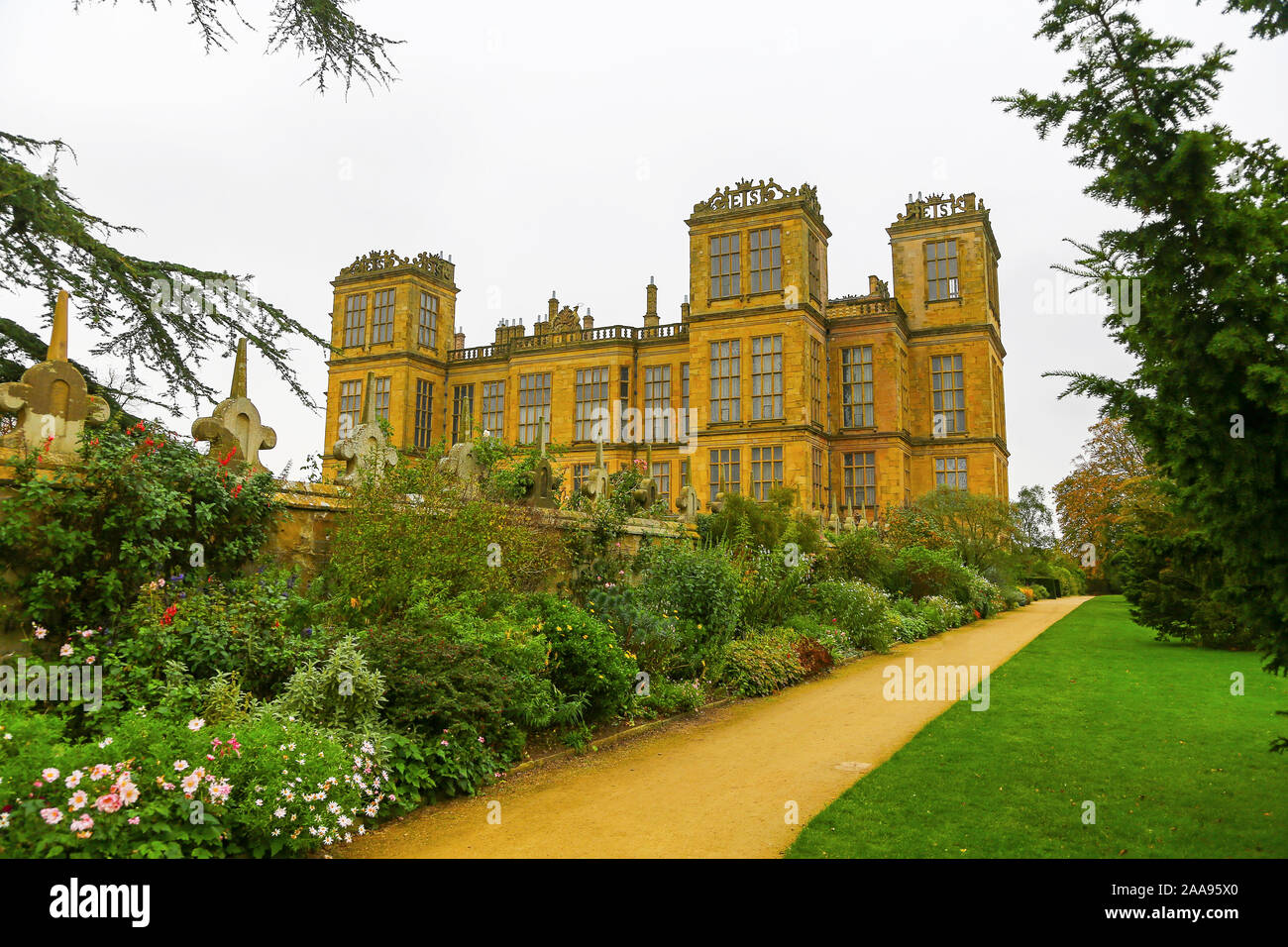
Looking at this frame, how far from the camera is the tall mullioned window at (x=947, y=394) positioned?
29656 mm

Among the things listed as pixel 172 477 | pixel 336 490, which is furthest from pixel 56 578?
pixel 336 490

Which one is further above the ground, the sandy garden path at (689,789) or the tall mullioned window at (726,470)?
the tall mullioned window at (726,470)

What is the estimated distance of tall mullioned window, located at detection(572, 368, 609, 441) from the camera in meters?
31.4

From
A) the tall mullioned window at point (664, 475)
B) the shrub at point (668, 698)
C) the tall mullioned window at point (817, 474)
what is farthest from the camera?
the tall mullioned window at point (664, 475)

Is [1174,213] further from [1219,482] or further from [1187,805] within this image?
[1187,805]

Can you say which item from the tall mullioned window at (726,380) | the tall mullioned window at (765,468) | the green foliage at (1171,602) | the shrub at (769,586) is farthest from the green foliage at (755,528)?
the tall mullioned window at (726,380)

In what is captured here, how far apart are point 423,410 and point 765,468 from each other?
15666 millimetres

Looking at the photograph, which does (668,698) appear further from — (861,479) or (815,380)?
(861,479)

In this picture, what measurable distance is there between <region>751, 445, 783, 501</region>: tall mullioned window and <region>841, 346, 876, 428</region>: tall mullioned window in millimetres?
3859

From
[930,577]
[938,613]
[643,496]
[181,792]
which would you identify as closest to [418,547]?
[181,792]

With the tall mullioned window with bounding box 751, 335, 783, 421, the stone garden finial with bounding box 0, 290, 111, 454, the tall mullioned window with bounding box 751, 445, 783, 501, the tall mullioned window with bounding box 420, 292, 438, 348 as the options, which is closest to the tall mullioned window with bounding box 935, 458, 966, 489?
the tall mullioned window with bounding box 751, 445, 783, 501

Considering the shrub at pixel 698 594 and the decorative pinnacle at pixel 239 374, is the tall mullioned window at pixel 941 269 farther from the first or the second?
the decorative pinnacle at pixel 239 374

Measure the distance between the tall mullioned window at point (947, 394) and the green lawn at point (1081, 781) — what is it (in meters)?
20.2
